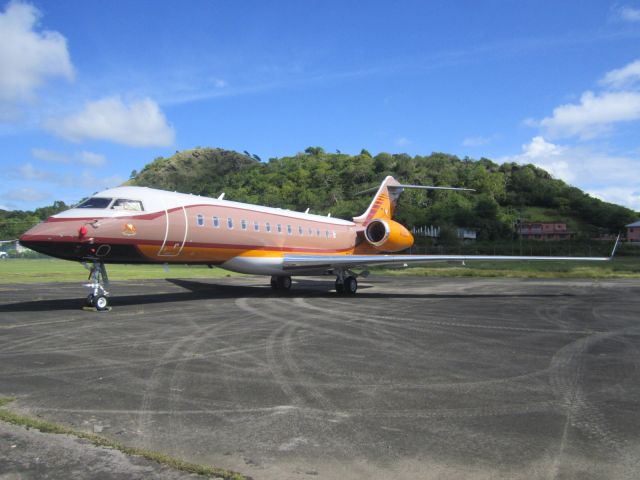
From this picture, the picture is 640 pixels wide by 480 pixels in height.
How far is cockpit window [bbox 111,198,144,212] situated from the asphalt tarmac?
10.4ft

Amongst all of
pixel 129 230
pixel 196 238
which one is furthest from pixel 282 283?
pixel 129 230

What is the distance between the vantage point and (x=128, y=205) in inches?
536

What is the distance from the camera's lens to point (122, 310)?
13281 millimetres

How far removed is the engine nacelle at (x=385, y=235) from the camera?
77.1ft

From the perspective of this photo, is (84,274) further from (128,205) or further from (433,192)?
(433,192)

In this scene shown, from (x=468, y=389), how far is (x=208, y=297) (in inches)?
508

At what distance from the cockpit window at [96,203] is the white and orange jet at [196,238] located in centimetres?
2

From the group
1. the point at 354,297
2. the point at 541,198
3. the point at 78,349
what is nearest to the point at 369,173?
the point at 541,198

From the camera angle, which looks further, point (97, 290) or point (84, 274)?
point (84, 274)

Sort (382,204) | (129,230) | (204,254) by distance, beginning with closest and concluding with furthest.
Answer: (129,230), (204,254), (382,204)

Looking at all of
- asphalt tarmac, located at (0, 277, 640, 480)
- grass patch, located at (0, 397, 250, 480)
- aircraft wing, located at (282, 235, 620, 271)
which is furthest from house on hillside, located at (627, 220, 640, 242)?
grass patch, located at (0, 397, 250, 480)

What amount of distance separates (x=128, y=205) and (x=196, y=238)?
2442 mm

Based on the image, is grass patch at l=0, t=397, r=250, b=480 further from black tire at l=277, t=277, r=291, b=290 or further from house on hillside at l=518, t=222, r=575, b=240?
house on hillside at l=518, t=222, r=575, b=240

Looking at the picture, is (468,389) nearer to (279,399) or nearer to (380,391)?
(380,391)
